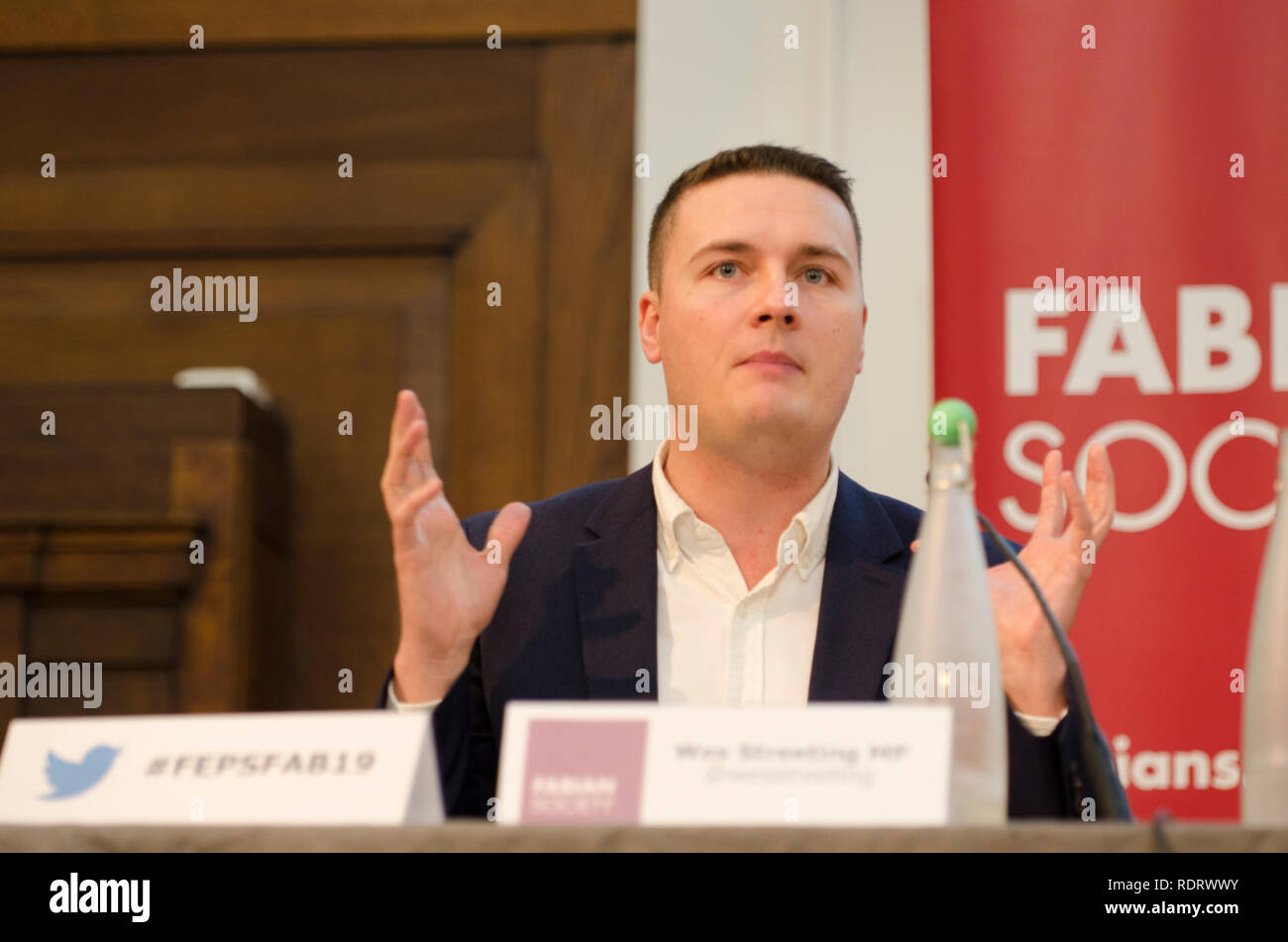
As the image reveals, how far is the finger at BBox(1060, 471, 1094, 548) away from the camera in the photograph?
1.34 m

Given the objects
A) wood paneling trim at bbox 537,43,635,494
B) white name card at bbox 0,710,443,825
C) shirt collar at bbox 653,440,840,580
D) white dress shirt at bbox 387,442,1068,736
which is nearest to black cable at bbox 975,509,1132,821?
white name card at bbox 0,710,443,825

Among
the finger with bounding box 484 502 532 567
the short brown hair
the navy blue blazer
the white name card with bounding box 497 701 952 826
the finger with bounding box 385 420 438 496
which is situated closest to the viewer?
the white name card with bounding box 497 701 952 826

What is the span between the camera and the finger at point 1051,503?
1.42 meters

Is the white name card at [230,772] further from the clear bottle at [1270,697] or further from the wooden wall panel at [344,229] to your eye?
the wooden wall panel at [344,229]

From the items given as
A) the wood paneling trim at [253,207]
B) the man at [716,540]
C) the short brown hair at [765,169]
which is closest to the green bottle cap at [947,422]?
the man at [716,540]

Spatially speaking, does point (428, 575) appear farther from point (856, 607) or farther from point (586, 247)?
point (586, 247)

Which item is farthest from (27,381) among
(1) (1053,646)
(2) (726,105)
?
(1) (1053,646)

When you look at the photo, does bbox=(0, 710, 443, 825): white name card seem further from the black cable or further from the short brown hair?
the short brown hair

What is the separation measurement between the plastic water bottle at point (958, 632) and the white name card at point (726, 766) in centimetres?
11

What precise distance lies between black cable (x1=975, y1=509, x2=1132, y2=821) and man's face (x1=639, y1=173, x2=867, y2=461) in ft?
2.48

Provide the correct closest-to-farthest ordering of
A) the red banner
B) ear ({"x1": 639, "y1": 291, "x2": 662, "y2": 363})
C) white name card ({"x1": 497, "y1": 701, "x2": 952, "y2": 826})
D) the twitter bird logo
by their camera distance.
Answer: white name card ({"x1": 497, "y1": 701, "x2": 952, "y2": 826}) → the twitter bird logo → ear ({"x1": 639, "y1": 291, "x2": 662, "y2": 363}) → the red banner

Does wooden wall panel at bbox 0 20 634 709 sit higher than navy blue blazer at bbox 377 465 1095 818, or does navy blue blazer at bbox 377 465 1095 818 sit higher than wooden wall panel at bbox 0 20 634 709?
wooden wall panel at bbox 0 20 634 709

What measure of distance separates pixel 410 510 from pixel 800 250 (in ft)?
2.58
